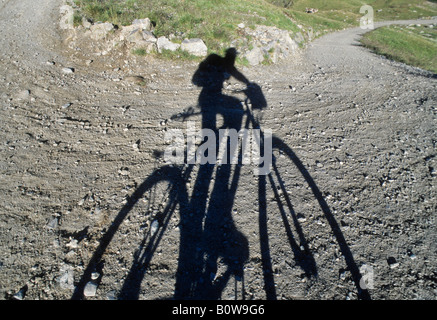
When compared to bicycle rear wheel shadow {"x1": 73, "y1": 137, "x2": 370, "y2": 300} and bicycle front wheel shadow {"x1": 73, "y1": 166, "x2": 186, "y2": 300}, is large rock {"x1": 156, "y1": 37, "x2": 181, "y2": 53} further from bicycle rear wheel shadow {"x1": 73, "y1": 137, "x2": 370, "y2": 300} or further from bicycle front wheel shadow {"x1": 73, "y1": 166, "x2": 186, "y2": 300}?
bicycle front wheel shadow {"x1": 73, "y1": 166, "x2": 186, "y2": 300}

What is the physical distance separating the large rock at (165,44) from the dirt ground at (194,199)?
283 centimetres

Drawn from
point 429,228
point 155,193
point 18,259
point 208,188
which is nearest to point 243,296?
point 208,188

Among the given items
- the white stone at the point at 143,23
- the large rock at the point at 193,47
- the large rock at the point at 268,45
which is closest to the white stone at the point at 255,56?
the large rock at the point at 268,45

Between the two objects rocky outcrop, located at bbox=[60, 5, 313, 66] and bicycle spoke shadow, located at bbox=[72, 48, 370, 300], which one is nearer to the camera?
bicycle spoke shadow, located at bbox=[72, 48, 370, 300]

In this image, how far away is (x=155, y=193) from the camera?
220 inches

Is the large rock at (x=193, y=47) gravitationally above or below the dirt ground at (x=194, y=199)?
above

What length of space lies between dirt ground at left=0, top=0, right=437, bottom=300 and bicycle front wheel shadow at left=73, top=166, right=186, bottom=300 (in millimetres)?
22

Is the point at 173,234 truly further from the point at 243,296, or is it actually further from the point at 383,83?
the point at 383,83

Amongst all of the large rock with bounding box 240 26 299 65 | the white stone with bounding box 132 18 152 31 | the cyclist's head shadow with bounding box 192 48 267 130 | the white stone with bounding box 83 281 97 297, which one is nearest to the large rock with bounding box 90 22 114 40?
the white stone with bounding box 132 18 152 31

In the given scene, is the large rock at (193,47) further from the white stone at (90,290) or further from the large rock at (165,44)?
the white stone at (90,290)

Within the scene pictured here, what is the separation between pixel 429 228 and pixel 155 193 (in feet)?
20.0

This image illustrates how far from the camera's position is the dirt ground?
4.18 m

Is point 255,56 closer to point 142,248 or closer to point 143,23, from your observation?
point 143,23

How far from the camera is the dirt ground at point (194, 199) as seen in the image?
4180 millimetres
